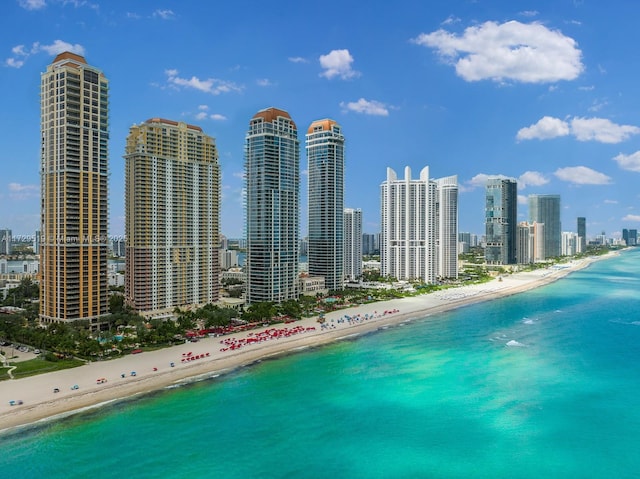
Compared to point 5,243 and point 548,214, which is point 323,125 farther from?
point 548,214

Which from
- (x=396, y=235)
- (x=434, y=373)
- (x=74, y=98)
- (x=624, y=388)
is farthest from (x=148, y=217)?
(x=396, y=235)

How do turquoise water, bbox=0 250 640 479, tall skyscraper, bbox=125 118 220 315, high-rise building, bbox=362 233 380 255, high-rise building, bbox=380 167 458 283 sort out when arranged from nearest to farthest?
turquoise water, bbox=0 250 640 479
tall skyscraper, bbox=125 118 220 315
high-rise building, bbox=380 167 458 283
high-rise building, bbox=362 233 380 255

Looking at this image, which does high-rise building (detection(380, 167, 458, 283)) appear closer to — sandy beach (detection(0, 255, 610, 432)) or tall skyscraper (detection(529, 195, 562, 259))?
sandy beach (detection(0, 255, 610, 432))

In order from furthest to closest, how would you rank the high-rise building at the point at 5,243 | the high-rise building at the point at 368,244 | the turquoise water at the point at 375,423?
the high-rise building at the point at 368,244 → the high-rise building at the point at 5,243 → the turquoise water at the point at 375,423

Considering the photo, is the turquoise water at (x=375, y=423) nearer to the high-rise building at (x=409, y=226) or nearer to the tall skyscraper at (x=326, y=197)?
the tall skyscraper at (x=326, y=197)

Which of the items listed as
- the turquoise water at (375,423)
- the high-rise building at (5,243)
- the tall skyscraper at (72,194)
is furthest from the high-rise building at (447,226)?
the high-rise building at (5,243)

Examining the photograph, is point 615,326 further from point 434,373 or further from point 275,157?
point 275,157

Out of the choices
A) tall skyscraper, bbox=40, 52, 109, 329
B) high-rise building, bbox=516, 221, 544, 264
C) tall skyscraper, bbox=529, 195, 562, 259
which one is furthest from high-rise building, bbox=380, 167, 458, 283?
tall skyscraper, bbox=529, 195, 562, 259
